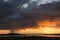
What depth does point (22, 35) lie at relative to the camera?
108 cm

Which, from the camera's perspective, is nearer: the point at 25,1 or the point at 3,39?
the point at 3,39

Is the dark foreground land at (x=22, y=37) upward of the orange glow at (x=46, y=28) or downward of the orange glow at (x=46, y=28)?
downward

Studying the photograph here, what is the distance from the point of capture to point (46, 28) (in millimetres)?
1127

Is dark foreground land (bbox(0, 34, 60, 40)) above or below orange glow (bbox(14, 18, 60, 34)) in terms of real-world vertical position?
below

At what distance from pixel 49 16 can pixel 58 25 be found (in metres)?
0.09

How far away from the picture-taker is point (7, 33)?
111 cm

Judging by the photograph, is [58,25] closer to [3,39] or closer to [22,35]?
[22,35]

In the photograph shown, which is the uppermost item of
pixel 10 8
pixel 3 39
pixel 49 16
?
pixel 10 8

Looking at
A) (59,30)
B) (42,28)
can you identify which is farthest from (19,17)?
(59,30)

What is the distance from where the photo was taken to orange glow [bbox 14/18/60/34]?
43.5 inches

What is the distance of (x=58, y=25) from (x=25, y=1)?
0.30 metres

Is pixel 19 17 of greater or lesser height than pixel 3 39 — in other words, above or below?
above

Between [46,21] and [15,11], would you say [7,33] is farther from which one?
[46,21]

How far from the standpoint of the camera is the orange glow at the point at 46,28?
1.10 metres
